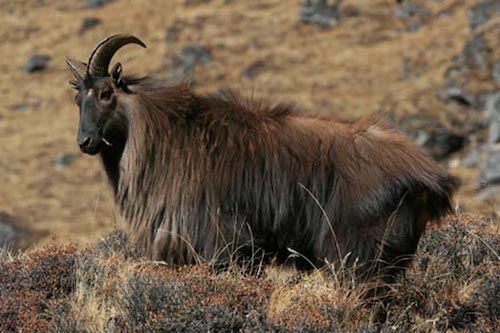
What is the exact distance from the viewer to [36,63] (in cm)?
5256

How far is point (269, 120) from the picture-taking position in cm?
761

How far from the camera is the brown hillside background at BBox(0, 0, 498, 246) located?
37625mm

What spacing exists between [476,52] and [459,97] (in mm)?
2383

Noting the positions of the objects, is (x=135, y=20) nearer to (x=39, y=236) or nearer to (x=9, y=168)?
(x=9, y=168)

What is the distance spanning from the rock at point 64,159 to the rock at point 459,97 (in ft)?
52.0

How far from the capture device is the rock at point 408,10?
48.4 meters

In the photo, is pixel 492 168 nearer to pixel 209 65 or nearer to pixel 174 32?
pixel 209 65

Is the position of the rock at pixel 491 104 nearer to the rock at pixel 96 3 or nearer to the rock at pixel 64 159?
the rock at pixel 64 159

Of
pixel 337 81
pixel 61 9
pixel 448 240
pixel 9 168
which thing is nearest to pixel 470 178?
pixel 337 81

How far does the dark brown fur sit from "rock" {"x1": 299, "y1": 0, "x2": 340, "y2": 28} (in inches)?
1679

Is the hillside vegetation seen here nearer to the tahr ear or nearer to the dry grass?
the dry grass

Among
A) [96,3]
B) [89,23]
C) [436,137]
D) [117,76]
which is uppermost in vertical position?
[117,76]

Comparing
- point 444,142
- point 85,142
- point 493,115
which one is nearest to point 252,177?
point 85,142

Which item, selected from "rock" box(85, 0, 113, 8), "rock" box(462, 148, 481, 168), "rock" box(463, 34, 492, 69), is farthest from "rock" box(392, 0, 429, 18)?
"rock" box(85, 0, 113, 8)
